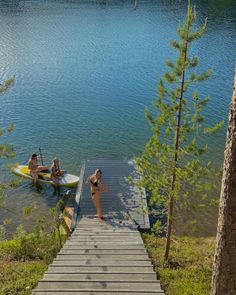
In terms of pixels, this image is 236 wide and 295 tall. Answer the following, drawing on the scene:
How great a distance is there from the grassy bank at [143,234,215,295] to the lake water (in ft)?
20.9

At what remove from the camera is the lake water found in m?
22.9

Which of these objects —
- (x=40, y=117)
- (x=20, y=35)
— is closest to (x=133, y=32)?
(x=20, y=35)

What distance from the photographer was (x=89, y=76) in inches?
1348

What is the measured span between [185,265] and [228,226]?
5.50 m

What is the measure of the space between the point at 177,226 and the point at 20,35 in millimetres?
38720

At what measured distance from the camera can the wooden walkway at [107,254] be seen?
765cm

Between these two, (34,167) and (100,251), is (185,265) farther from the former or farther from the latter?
(34,167)

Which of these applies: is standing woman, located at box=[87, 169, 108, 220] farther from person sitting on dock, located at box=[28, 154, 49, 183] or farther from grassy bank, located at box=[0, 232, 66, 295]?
person sitting on dock, located at box=[28, 154, 49, 183]

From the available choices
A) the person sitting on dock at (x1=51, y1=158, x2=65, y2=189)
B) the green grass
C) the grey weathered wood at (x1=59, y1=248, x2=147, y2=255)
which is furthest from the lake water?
the grey weathered wood at (x1=59, y1=248, x2=147, y2=255)

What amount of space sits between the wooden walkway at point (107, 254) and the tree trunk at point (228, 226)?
1438 mm

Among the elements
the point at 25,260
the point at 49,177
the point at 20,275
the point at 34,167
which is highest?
the point at 34,167

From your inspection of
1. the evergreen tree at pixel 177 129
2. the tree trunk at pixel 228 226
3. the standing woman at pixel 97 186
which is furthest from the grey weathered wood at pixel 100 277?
the standing woman at pixel 97 186

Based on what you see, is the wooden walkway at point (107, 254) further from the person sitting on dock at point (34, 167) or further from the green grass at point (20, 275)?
the person sitting on dock at point (34, 167)

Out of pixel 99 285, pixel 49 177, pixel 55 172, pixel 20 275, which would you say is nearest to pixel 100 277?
pixel 99 285
